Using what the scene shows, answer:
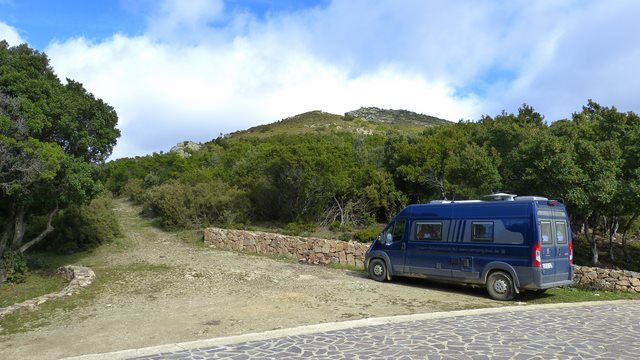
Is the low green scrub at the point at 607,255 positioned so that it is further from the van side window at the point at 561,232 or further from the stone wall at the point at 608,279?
the van side window at the point at 561,232

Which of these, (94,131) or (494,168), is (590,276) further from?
(94,131)

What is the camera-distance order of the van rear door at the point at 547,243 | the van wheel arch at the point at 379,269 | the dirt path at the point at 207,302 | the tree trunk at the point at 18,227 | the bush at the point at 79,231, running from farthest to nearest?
the bush at the point at 79,231
the tree trunk at the point at 18,227
the van wheel arch at the point at 379,269
the van rear door at the point at 547,243
the dirt path at the point at 207,302

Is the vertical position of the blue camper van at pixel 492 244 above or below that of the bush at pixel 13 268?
above

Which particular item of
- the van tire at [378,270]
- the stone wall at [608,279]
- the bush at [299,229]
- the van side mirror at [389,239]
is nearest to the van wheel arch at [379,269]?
the van tire at [378,270]

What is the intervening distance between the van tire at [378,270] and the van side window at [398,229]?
0.83 meters

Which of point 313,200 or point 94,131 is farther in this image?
point 313,200

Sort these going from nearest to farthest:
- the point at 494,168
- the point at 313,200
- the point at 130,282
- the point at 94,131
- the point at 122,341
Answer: the point at 122,341 → the point at 130,282 → the point at 94,131 → the point at 494,168 → the point at 313,200

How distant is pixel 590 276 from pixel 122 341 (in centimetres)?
1196

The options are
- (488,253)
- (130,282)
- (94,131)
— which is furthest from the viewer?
(94,131)

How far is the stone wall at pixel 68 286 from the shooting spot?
10959mm

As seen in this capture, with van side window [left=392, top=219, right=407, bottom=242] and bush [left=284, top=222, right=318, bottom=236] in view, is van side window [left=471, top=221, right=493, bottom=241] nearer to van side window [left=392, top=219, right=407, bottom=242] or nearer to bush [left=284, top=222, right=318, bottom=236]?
van side window [left=392, top=219, right=407, bottom=242]

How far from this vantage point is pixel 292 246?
1922cm

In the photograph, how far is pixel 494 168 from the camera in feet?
66.9

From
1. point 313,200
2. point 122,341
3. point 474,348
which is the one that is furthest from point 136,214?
point 474,348
